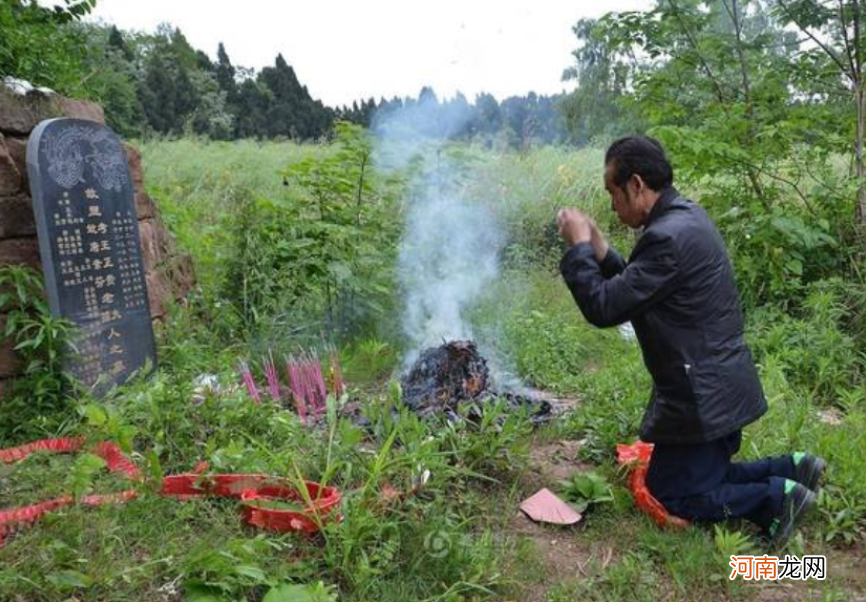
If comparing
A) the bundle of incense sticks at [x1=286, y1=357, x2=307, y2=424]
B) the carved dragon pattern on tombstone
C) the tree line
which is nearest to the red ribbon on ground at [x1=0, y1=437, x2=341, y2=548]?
the bundle of incense sticks at [x1=286, y1=357, x2=307, y2=424]

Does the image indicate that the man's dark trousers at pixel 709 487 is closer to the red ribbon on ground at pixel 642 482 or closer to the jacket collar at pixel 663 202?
the red ribbon on ground at pixel 642 482

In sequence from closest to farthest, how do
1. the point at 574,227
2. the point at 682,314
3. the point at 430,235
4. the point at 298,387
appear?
the point at 682,314
the point at 574,227
the point at 298,387
the point at 430,235

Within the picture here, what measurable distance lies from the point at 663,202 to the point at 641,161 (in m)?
0.21

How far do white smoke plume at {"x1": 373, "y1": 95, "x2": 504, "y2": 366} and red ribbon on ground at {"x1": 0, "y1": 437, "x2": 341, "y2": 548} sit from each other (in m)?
2.67

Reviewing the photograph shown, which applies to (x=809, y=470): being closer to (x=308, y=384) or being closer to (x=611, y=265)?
(x=611, y=265)

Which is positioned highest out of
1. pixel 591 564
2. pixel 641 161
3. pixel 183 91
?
pixel 183 91

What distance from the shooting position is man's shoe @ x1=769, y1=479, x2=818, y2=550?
280cm

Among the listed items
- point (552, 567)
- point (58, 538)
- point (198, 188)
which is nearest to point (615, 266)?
point (552, 567)

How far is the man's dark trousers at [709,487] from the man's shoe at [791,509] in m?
0.02

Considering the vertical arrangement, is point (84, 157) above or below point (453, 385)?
above

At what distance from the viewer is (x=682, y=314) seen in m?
2.76

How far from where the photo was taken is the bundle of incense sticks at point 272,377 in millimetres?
4292

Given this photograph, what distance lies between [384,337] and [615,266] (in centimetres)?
Result: 304

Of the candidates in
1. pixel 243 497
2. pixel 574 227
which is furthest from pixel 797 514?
pixel 243 497
